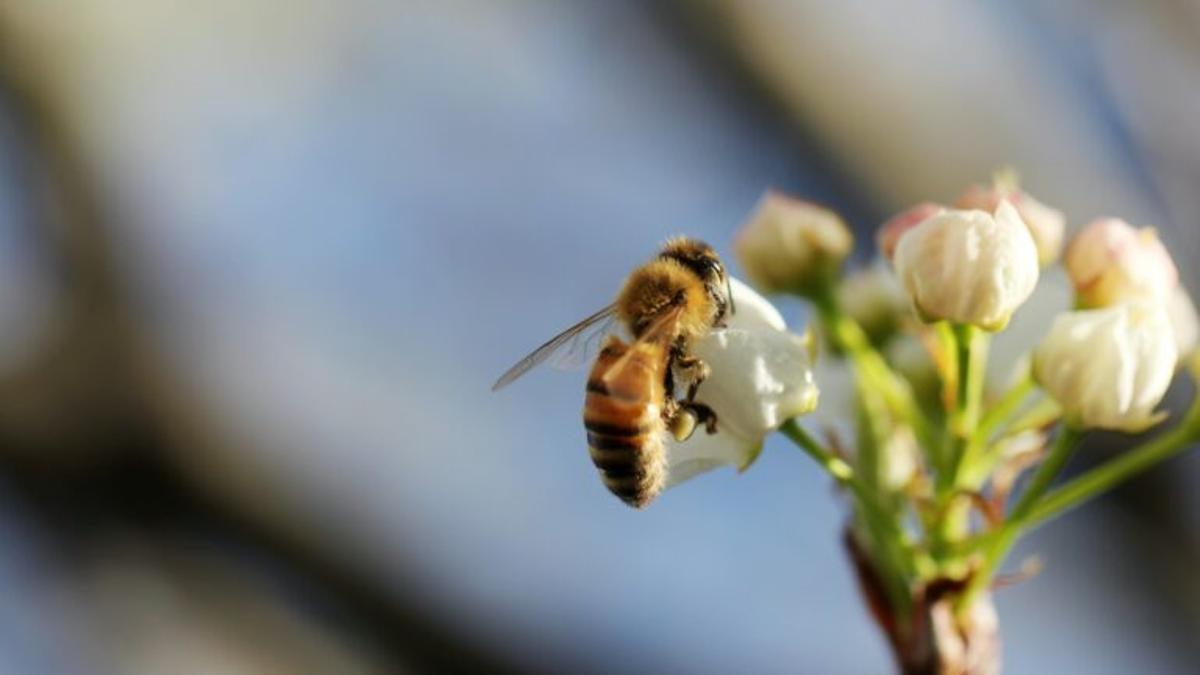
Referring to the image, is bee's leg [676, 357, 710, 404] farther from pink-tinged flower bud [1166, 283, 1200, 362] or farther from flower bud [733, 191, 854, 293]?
pink-tinged flower bud [1166, 283, 1200, 362]

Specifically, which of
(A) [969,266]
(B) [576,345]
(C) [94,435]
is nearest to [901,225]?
Answer: (A) [969,266]

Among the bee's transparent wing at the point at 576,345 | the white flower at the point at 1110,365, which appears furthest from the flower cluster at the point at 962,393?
the bee's transparent wing at the point at 576,345

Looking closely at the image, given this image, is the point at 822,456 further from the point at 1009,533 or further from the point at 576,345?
the point at 576,345

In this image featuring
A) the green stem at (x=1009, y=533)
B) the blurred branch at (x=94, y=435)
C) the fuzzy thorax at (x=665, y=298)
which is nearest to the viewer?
the green stem at (x=1009, y=533)

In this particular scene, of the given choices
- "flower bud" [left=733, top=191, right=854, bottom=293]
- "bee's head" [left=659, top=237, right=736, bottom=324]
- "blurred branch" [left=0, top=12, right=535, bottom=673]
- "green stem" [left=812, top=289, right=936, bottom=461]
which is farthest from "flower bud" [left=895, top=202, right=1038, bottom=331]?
"blurred branch" [left=0, top=12, right=535, bottom=673]

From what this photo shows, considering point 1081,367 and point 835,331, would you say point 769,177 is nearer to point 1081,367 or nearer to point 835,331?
point 835,331

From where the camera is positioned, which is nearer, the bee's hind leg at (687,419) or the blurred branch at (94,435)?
the bee's hind leg at (687,419)

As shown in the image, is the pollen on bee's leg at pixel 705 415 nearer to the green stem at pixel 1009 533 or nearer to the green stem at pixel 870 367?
the green stem at pixel 870 367
